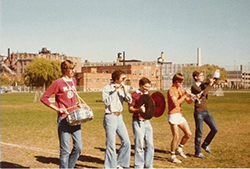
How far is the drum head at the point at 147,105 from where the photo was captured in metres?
7.22

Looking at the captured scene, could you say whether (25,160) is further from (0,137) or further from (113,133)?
(0,137)

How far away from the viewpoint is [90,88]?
106750 mm

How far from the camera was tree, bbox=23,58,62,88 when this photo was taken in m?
56.9

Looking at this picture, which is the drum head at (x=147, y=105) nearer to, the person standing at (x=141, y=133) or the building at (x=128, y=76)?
the person standing at (x=141, y=133)

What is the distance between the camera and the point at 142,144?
7.36 m

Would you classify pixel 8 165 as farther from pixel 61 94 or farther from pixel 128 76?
pixel 128 76

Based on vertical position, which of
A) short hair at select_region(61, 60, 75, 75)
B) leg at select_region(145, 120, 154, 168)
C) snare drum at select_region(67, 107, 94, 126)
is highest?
short hair at select_region(61, 60, 75, 75)

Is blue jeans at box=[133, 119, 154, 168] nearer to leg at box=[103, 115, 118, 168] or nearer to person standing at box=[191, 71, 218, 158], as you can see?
leg at box=[103, 115, 118, 168]

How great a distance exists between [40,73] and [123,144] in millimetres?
52361

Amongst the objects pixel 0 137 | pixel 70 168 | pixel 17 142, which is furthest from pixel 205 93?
pixel 0 137

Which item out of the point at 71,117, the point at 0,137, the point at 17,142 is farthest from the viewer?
the point at 0,137

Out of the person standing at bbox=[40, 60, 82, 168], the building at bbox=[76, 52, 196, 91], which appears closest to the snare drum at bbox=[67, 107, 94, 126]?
the person standing at bbox=[40, 60, 82, 168]

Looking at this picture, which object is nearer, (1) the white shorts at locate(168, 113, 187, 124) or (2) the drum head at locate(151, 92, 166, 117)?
(2) the drum head at locate(151, 92, 166, 117)

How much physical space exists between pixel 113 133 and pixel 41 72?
52.5 meters
